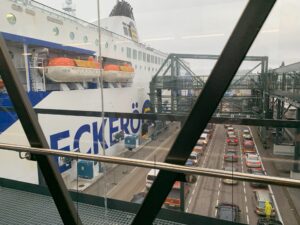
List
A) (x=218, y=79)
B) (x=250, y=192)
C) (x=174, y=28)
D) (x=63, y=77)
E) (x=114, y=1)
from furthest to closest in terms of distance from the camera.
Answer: (x=63, y=77), (x=114, y=1), (x=174, y=28), (x=250, y=192), (x=218, y=79)

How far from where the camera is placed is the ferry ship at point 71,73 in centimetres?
218

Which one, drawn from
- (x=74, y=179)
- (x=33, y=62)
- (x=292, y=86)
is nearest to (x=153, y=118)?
(x=74, y=179)

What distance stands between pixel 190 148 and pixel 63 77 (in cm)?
255

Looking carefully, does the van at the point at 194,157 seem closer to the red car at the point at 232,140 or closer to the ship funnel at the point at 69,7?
the red car at the point at 232,140

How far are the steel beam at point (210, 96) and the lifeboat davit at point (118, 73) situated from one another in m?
1.66

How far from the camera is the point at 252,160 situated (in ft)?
4.83

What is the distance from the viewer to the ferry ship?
218cm

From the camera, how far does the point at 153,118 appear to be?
165 cm

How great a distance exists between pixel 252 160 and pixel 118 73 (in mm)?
1645

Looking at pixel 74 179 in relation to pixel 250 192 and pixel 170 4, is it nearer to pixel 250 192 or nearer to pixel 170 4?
pixel 250 192

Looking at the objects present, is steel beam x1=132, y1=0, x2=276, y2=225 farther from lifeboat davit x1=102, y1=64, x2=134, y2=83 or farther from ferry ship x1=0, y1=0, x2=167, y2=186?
lifeboat davit x1=102, y1=64, x2=134, y2=83

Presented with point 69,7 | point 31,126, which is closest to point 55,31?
point 69,7

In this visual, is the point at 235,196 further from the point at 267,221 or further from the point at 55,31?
the point at 55,31

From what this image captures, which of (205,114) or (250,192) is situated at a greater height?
(205,114)
